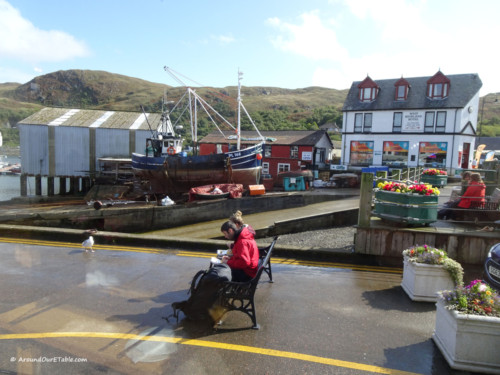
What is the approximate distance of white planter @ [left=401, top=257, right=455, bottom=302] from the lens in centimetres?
511

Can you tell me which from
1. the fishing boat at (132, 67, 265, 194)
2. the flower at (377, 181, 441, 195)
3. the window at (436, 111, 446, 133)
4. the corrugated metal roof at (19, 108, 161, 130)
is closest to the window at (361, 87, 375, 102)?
the window at (436, 111, 446, 133)

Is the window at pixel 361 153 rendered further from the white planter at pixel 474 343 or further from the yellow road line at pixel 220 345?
the yellow road line at pixel 220 345

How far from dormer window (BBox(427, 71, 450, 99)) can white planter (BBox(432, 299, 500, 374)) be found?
3633 cm

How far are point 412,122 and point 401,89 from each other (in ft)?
12.4


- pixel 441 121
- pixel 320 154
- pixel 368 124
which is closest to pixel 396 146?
pixel 368 124

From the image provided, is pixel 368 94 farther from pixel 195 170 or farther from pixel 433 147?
pixel 195 170

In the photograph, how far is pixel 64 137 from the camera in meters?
32.5

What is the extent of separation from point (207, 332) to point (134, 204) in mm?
17559

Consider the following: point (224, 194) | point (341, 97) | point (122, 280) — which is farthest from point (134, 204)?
point (341, 97)

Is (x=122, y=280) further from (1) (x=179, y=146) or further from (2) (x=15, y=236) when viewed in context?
(1) (x=179, y=146)

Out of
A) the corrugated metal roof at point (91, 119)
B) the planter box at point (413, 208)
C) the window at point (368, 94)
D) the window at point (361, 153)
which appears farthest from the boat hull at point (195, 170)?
the planter box at point (413, 208)

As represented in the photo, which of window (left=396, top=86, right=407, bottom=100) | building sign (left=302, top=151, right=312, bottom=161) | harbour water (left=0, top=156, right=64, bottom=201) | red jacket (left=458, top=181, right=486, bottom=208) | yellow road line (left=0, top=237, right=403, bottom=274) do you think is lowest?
harbour water (left=0, top=156, right=64, bottom=201)

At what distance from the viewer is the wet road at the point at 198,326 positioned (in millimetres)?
3625

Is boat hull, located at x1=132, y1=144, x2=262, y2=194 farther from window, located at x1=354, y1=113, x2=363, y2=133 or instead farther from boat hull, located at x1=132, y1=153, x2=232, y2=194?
window, located at x1=354, y1=113, x2=363, y2=133
